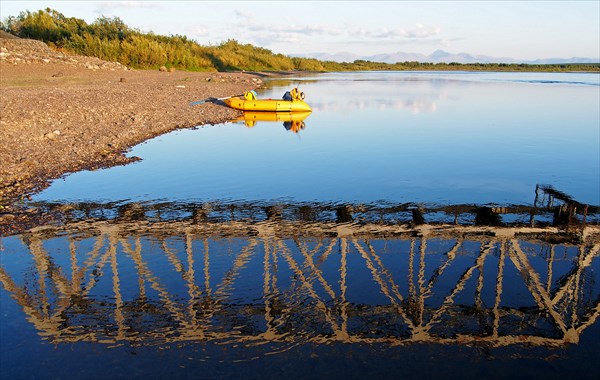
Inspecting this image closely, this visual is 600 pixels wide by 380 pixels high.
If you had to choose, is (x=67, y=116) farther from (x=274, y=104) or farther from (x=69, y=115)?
(x=274, y=104)

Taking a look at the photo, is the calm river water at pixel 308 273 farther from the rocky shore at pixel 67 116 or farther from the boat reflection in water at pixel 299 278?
the rocky shore at pixel 67 116

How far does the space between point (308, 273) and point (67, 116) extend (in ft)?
54.5

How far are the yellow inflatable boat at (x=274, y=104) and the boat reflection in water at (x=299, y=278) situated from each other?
2006 centimetres

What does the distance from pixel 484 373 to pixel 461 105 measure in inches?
1482

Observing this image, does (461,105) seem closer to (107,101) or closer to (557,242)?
(107,101)

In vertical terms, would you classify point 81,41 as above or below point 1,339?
above

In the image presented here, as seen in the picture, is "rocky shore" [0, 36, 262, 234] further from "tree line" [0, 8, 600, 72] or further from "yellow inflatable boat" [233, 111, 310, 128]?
"tree line" [0, 8, 600, 72]

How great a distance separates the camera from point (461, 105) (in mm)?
41312

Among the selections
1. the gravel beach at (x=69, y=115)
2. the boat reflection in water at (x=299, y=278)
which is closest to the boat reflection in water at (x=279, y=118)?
the gravel beach at (x=69, y=115)

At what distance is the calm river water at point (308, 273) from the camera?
667 centimetres

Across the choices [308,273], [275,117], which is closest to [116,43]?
[275,117]

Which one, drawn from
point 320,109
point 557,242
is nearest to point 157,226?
point 557,242

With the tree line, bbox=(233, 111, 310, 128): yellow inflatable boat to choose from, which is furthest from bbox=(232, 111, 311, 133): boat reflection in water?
the tree line

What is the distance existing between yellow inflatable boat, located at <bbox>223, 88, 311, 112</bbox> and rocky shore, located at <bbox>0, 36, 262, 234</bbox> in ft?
3.11
